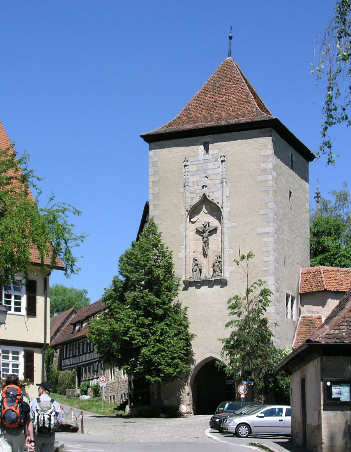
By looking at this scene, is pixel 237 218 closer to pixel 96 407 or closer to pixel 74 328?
pixel 96 407

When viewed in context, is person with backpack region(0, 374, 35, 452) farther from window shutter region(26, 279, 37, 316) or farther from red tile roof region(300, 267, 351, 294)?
red tile roof region(300, 267, 351, 294)

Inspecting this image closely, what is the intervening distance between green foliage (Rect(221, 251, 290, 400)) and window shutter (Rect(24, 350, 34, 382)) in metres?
11.2

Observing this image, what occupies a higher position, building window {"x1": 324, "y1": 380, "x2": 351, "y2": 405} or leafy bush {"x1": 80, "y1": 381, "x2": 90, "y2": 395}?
building window {"x1": 324, "y1": 380, "x2": 351, "y2": 405}

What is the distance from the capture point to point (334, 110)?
15594mm

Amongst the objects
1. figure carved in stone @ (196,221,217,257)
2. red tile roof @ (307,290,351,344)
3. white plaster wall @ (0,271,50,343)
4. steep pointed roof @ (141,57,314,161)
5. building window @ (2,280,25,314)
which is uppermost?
steep pointed roof @ (141,57,314,161)

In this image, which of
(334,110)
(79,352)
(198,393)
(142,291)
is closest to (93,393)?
(79,352)

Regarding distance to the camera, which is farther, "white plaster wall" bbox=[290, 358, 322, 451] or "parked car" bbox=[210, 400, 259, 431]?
"parked car" bbox=[210, 400, 259, 431]

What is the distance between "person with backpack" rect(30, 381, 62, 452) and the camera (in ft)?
49.3

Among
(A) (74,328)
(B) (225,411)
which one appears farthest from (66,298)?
(B) (225,411)

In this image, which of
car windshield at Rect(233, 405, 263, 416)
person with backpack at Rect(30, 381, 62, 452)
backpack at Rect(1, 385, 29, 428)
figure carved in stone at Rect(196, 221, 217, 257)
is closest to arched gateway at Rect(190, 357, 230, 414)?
figure carved in stone at Rect(196, 221, 217, 257)

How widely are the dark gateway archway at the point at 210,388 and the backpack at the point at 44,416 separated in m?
31.6

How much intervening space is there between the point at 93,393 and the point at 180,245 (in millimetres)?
23803

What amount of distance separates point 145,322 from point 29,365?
9694 millimetres

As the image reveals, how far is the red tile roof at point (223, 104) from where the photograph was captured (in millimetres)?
47000
